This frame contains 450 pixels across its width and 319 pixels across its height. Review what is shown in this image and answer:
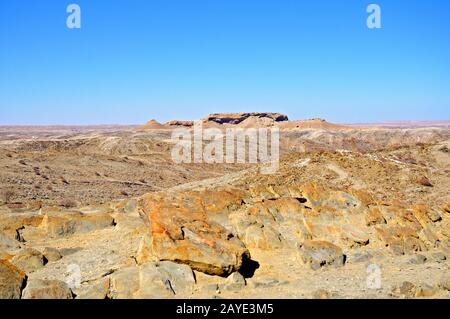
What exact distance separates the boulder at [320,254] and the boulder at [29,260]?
5024mm

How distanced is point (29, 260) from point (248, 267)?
13.5 ft

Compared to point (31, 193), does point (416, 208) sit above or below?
above

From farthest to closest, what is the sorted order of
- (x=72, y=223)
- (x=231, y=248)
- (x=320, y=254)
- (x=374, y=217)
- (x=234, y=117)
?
(x=234, y=117), (x=374, y=217), (x=72, y=223), (x=320, y=254), (x=231, y=248)

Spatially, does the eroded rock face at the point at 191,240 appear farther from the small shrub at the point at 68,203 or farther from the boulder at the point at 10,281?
A: the small shrub at the point at 68,203

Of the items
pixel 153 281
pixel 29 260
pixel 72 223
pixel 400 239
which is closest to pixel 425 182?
pixel 400 239

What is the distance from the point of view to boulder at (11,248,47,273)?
7.82 m

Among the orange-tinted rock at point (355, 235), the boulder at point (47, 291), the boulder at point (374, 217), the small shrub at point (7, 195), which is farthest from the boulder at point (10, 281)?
the small shrub at point (7, 195)

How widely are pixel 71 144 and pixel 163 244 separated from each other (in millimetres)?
52537

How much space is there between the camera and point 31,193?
24203 millimetres

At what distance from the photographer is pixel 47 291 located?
21.0ft

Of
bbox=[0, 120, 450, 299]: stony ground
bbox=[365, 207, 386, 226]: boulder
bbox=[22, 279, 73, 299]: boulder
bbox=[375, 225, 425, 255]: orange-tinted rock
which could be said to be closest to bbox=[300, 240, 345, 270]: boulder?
bbox=[0, 120, 450, 299]: stony ground

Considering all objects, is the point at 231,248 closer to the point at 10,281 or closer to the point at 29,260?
the point at 10,281

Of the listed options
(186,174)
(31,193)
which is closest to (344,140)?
(186,174)
